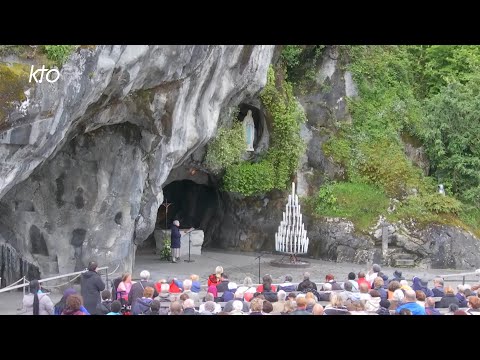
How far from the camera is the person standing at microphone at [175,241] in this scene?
69.4 feet

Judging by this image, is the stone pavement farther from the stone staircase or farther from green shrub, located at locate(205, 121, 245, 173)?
green shrub, located at locate(205, 121, 245, 173)

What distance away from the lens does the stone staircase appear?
2167cm

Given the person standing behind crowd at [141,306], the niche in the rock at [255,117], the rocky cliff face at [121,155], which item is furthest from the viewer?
the niche in the rock at [255,117]

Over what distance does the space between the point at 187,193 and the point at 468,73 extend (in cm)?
1161

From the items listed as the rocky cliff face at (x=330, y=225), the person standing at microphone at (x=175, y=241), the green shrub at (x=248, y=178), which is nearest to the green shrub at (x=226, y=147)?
the green shrub at (x=248, y=178)

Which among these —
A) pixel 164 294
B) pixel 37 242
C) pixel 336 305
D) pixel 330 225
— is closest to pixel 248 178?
pixel 330 225

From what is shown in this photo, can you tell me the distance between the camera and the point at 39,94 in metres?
12.2

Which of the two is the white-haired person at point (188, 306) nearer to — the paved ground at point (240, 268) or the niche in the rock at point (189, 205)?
the paved ground at point (240, 268)

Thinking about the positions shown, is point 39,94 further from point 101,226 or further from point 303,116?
point 303,116

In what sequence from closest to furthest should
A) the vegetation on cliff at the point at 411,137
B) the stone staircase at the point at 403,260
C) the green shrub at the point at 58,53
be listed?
the green shrub at the point at 58,53
the stone staircase at the point at 403,260
the vegetation on cliff at the point at 411,137

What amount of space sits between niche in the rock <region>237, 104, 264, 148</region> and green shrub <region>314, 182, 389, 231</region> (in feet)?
9.33

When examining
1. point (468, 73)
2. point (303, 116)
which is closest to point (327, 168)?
point (303, 116)

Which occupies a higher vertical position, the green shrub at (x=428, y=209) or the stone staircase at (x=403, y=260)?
the green shrub at (x=428, y=209)

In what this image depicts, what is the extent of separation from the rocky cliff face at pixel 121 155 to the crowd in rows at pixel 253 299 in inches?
154
